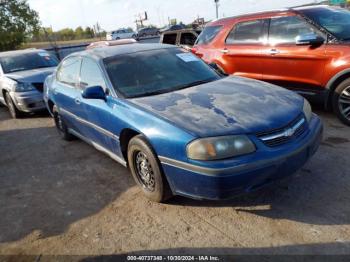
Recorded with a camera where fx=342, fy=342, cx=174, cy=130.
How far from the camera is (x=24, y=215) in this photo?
12.0 feet

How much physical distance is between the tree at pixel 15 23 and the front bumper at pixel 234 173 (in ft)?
83.0

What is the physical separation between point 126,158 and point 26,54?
682 cm

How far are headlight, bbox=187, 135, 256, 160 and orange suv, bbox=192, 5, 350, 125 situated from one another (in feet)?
9.42

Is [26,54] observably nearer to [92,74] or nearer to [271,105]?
[92,74]

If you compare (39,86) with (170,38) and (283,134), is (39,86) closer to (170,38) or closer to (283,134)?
(170,38)

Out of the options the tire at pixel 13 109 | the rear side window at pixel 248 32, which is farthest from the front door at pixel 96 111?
the tire at pixel 13 109

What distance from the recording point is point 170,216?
3.29 m

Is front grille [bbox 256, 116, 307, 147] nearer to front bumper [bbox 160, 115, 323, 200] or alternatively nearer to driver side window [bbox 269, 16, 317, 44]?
front bumper [bbox 160, 115, 323, 200]

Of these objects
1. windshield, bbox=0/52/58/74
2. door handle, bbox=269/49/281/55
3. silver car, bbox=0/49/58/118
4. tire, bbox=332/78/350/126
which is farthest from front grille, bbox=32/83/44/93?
tire, bbox=332/78/350/126

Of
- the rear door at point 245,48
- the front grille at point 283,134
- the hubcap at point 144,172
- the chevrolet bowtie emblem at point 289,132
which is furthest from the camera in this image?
the rear door at point 245,48

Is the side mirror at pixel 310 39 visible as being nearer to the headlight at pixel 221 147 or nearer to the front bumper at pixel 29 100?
the headlight at pixel 221 147

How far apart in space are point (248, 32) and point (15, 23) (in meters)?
23.9

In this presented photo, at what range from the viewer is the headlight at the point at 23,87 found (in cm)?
782

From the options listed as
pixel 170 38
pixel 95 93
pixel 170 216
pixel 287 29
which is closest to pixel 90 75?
pixel 95 93
